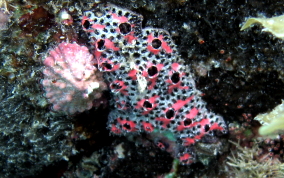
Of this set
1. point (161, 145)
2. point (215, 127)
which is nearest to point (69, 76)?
point (161, 145)

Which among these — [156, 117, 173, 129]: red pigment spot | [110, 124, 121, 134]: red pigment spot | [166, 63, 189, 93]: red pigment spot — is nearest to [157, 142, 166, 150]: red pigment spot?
[156, 117, 173, 129]: red pigment spot

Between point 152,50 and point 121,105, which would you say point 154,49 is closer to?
point 152,50

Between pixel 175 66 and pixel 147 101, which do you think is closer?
pixel 175 66

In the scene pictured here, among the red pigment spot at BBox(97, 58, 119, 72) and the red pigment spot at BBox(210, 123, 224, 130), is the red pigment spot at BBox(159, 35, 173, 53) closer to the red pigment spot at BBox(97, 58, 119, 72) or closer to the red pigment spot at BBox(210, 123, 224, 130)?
the red pigment spot at BBox(97, 58, 119, 72)

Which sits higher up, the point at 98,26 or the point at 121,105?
the point at 98,26

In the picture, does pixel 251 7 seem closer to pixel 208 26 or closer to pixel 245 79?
pixel 208 26

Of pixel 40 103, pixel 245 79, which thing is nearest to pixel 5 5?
pixel 40 103

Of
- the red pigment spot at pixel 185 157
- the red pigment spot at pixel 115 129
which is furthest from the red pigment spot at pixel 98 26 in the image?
the red pigment spot at pixel 185 157
